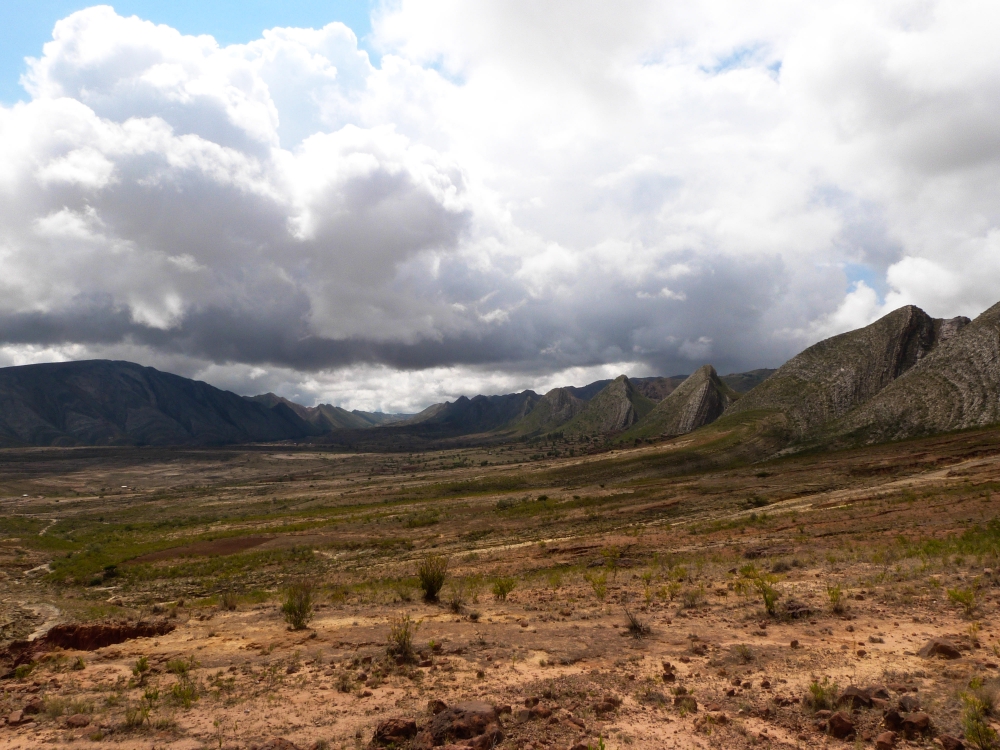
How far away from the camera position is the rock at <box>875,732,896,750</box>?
6.96 metres

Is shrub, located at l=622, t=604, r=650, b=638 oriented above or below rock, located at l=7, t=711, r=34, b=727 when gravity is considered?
below

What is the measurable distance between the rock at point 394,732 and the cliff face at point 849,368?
112 metres

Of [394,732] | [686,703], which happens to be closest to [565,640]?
[686,703]

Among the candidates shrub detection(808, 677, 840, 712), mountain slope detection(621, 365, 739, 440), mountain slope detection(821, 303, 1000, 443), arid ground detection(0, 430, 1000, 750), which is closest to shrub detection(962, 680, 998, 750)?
arid ground detection(0, 430, 1000, 750)

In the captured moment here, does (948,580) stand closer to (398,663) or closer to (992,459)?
(398,663)

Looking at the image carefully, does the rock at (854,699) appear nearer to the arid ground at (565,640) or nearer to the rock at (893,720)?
the arid ground at (565,640)

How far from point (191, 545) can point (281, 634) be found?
40913 millimetres

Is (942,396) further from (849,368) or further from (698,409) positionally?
(698,409)

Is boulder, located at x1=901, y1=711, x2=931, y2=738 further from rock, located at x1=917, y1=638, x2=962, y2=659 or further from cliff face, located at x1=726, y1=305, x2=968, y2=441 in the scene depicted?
cliff face, located at x1=726, y1=305, x2=968, y2=441

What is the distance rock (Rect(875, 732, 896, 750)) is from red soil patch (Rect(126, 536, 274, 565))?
46.3 meters

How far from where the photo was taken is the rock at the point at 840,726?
743 centimetres

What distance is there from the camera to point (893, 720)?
741 cm

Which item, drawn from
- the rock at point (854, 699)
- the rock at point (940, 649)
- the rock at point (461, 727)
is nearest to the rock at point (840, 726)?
the rock at point (854, 699)

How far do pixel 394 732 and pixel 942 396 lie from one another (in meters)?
106
